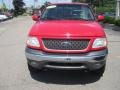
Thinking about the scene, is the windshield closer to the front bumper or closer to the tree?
the front bumper

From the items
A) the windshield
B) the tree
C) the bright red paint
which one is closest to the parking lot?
the bright red paint

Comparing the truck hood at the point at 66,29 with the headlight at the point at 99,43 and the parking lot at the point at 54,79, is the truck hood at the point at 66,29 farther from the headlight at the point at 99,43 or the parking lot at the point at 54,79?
the parking lot at the point at 54,79

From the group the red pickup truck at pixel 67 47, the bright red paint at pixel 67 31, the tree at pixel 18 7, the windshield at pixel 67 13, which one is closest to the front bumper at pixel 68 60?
the red pickup truck at pixel 67 47

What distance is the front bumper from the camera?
6945 millimetres

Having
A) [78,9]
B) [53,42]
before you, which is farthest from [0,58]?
[53,42]

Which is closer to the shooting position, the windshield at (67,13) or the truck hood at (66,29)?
Answer: the truck hood at (66,29)

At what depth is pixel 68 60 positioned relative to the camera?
22.7 ft

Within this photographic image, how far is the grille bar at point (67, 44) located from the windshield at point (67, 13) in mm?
1581

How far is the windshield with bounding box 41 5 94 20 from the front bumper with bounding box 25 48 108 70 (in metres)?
1.66

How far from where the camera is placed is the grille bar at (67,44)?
705cm

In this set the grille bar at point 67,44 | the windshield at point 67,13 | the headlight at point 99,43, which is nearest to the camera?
the grille bar at point 67,44

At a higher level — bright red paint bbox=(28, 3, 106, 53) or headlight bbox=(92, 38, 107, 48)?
bright red paint bbox=(28, 3, 106, 53)

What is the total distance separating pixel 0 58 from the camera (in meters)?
10.7

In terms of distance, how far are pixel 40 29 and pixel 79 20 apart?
4.33 feet
